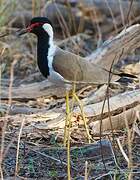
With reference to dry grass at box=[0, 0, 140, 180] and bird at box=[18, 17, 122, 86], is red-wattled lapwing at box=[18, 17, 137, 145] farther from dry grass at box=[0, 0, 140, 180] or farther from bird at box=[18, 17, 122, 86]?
dry grass at box=[0, 0, 140, 180]

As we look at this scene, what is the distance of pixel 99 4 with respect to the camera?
7980 mm

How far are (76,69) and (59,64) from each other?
0.59 feet

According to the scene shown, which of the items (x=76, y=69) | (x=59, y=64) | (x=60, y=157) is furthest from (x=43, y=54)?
(x=60, y=157)

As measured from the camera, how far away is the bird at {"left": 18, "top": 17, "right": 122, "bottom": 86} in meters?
4.37

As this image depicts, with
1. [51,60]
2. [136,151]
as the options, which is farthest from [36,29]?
[136,151]

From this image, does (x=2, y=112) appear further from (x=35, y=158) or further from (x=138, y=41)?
(x=138, y=41)

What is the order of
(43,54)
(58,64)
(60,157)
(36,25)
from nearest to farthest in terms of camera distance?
(60,157) < (58,64) < (43,54) < (36,25)

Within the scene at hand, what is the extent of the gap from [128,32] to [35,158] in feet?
5.73

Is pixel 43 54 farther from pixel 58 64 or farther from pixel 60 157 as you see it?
pixel 60 157

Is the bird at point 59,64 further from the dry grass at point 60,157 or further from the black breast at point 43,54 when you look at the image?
the dry grass at point 60,157

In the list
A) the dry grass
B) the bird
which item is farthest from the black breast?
the dry grass

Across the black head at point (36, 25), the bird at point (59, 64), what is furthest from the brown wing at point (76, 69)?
the black head at point (36, 25)

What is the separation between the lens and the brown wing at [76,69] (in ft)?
14.5

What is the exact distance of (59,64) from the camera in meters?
4.41
